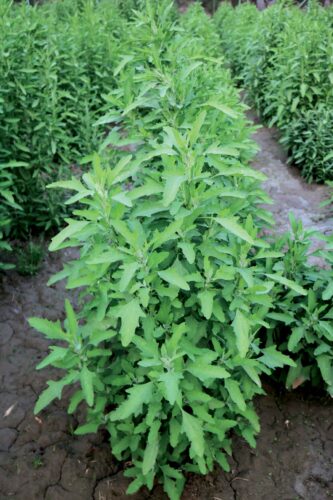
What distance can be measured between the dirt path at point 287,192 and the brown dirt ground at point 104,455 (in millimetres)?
1939

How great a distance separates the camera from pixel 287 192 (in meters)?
5.07

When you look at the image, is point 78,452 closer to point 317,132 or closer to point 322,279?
point 322,279

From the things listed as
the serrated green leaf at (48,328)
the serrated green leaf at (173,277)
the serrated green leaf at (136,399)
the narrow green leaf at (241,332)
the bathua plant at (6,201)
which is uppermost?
the serrated green leaf at (173,277)

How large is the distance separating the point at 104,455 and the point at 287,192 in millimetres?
3478

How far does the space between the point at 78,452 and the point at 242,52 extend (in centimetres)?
680

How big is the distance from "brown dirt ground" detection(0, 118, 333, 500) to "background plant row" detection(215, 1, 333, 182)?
2.66 meters

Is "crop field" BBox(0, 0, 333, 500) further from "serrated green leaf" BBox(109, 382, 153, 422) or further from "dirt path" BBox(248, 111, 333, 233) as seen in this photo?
"dirt path" BBox(248, 111, 333, 233)

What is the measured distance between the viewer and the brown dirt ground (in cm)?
250

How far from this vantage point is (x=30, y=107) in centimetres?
415

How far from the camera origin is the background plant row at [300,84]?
16.4 feet

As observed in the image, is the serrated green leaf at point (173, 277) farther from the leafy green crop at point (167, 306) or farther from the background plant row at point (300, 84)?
the background plant row at point (300, 84)

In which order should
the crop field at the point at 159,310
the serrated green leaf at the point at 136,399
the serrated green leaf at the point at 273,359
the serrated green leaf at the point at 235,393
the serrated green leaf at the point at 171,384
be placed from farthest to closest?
1. the serrated green leaf at the point at 273,359
2. the serrated green leaf at the point at 235,393
3. the crop field at the point at 159,310
4. the serrated green leaf at the point at 136,399
5. the serrated green leaf at the point at 171,384

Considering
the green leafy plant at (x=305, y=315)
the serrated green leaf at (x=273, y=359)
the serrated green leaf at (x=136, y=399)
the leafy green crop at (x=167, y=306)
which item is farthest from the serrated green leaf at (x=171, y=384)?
the green leafy plant at (x=305, y=315)

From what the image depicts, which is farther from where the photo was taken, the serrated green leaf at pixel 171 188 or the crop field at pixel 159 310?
the crop field at pixel 159 310
